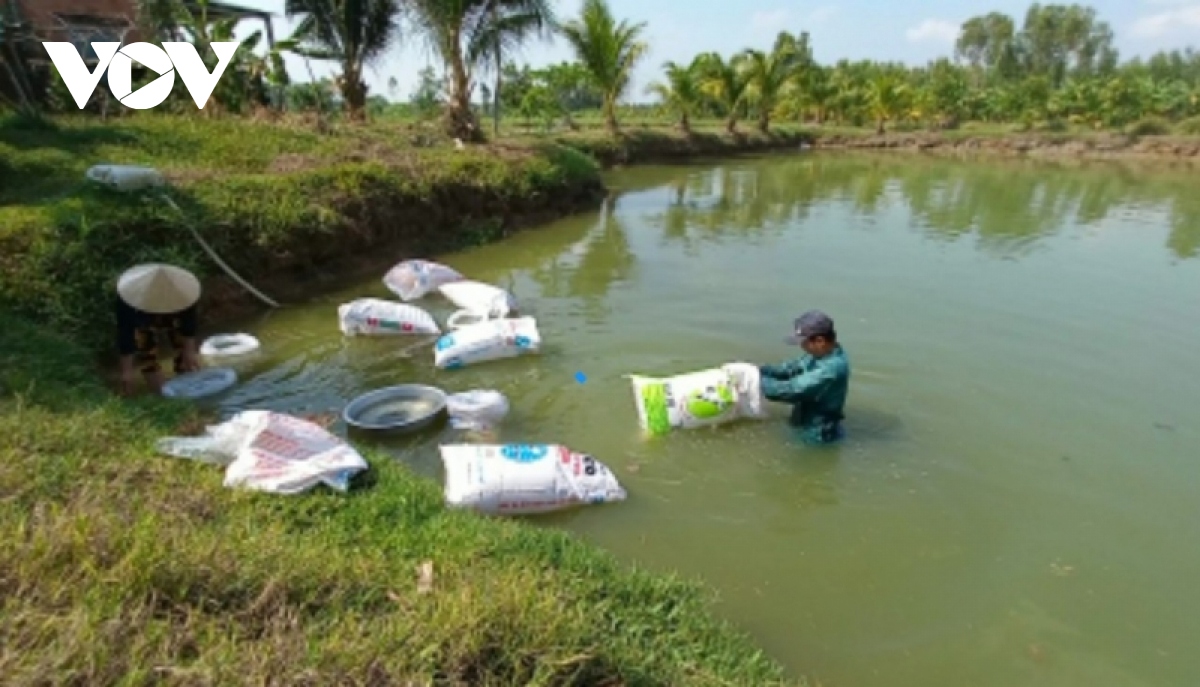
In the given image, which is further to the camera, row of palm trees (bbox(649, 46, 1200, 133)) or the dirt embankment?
row of palm trees (bbox(649, 46, 1200, 133))

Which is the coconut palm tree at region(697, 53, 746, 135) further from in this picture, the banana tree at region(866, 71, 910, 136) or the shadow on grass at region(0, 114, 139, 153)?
the shadow on grass at region(0, 114, 139, 153)

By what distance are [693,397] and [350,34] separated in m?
14.2

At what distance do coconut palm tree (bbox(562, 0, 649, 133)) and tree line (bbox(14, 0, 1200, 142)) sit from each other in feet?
0.11

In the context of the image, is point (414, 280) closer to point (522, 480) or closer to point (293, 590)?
point (522, 480)

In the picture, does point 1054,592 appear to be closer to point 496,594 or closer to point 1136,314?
point 496,594

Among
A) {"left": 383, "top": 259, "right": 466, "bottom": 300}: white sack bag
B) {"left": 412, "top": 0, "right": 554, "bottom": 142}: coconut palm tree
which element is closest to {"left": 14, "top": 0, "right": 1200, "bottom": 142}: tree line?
{"left": 412, "top": 0, "right": 554, "bottom": 142}: coconut palm tree

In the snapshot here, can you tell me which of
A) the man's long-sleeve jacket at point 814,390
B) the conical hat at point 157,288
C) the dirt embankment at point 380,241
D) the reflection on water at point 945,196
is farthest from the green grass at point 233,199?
the man's long-sleeve jacket at point 814,390

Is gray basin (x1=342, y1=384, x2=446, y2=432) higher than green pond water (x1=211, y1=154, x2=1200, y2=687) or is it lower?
higher

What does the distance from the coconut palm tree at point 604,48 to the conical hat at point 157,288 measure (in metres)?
17.4

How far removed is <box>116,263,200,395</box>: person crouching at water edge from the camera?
4625 mm

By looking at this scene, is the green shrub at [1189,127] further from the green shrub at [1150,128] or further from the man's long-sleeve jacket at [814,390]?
the man's long-sleeve jacket at [814,390]

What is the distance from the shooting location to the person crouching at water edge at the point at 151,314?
4625 millimetres

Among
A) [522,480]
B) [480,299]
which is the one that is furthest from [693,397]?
[480,299]

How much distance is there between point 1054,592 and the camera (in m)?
3.29
